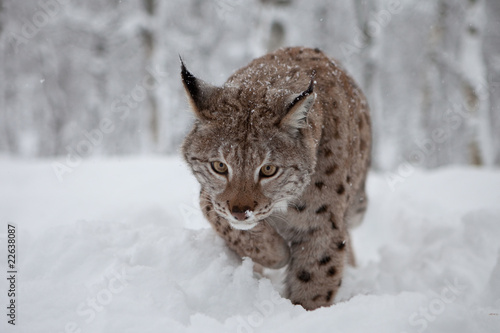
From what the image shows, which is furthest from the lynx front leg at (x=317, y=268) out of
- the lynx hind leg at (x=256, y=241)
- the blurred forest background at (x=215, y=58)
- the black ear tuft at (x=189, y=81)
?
the blurred forest background at (x=215, y=58)

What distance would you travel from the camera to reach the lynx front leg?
127 inches

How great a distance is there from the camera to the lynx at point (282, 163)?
110 inches

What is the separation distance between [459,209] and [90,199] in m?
5.98

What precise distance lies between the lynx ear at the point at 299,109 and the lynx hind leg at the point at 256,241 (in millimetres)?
851

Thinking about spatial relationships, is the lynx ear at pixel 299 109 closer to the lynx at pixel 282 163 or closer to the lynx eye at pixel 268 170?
the lynx at pixel 282 163

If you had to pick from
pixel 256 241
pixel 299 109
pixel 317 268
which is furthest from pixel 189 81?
pixel 317 268

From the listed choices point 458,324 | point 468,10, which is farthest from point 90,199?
point 468,10

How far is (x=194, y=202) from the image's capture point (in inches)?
231

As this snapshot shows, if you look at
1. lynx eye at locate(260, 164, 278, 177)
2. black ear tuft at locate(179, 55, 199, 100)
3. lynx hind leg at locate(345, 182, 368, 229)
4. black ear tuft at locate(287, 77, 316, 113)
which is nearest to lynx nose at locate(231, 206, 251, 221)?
lynx eye at locate(260, 164, 278, 177)

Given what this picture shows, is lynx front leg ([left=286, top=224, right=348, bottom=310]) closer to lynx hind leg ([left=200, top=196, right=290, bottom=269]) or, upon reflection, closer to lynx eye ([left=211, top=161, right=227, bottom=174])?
lynx hind leg ([left=200, top=196, right=290, bottom=269])

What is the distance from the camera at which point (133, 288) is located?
2613mm

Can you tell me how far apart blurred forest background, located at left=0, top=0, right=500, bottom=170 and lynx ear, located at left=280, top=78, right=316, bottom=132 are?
8177 millimetres

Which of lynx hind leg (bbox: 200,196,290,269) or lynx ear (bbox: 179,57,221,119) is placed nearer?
lynx ear (bbox: 179,57,221,119)

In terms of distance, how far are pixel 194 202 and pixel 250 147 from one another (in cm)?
327
